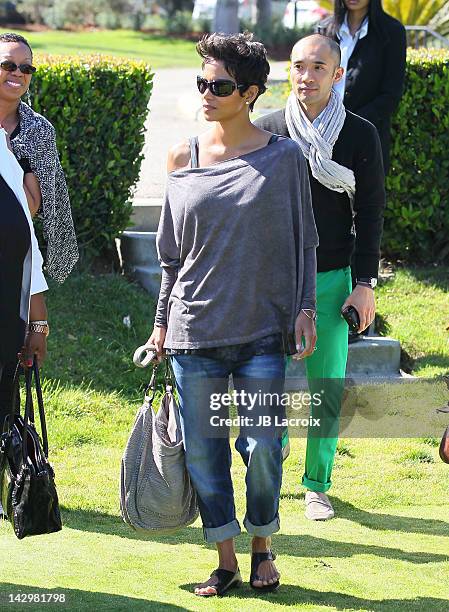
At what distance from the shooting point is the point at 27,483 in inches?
162

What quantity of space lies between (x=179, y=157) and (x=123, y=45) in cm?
3276

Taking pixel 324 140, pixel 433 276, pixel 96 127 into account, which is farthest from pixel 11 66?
pixel 433 276

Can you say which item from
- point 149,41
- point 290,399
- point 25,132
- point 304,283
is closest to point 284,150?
point 304,283

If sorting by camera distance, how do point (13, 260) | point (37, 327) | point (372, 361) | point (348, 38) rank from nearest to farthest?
point (13, 260) < point (37, 327) < point (348, 38) < point (372, 361)

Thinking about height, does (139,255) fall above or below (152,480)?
below

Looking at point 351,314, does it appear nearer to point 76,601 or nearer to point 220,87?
point 220,87

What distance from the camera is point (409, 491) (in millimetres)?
6336

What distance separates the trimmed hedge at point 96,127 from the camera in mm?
8133

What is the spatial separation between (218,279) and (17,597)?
4.50 feet

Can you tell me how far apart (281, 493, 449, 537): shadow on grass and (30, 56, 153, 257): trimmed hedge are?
3133 millimetres

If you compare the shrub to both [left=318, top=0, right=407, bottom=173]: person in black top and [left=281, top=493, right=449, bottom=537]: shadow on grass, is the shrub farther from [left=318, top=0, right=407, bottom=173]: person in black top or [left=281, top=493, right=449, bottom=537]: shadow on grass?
[left=281, top=493, right=449, bottom=537]: shadow on grass

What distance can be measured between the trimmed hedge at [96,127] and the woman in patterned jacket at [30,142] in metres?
3.02

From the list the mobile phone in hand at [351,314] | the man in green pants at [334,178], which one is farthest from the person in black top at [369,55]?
the mobile phone in hand at [351,314]

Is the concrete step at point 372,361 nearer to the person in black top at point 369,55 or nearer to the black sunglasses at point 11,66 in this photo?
the person in black top at point 369,55
